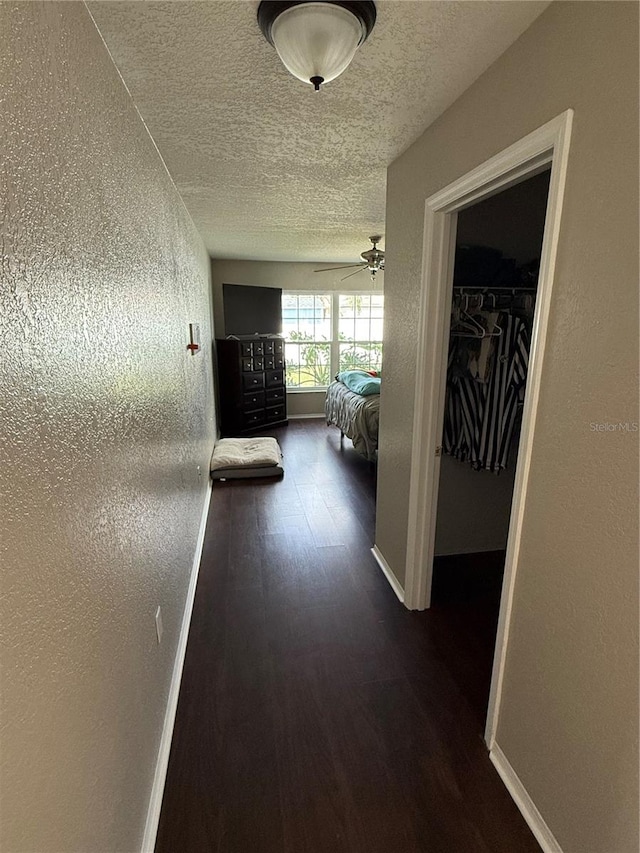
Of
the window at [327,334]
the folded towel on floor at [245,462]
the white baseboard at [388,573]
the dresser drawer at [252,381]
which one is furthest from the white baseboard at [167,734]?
the window at [327,334]

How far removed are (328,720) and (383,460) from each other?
1.43m

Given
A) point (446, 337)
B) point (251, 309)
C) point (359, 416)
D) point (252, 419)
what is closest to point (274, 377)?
point (252, 419)

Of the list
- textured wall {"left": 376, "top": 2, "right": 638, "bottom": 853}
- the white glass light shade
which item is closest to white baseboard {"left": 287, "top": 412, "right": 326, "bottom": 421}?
textured wall {"left": 376, "top": 2, "right": 638, "bottom": 853}

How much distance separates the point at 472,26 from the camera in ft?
3.83

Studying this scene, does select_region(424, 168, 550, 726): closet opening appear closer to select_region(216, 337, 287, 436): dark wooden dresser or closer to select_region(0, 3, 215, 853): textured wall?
select_region(0, 3, 215, 853): textured wall

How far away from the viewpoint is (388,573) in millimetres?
2631

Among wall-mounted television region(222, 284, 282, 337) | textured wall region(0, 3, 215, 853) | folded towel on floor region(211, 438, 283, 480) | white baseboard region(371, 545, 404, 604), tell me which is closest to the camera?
textured wall region(0, 3, 215, 853)

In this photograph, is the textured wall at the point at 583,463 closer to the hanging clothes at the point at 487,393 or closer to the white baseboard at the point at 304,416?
the hanging clothes at the point at 487,393

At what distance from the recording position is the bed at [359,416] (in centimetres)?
429

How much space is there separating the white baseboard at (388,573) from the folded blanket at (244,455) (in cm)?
175

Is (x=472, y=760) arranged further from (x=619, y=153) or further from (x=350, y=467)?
(x=350, y=467)

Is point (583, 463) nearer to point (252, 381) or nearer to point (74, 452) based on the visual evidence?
point (74, 452)

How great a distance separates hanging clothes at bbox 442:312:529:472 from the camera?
2326 millimetres

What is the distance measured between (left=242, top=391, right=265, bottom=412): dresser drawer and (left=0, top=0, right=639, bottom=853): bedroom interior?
305 centimetres
